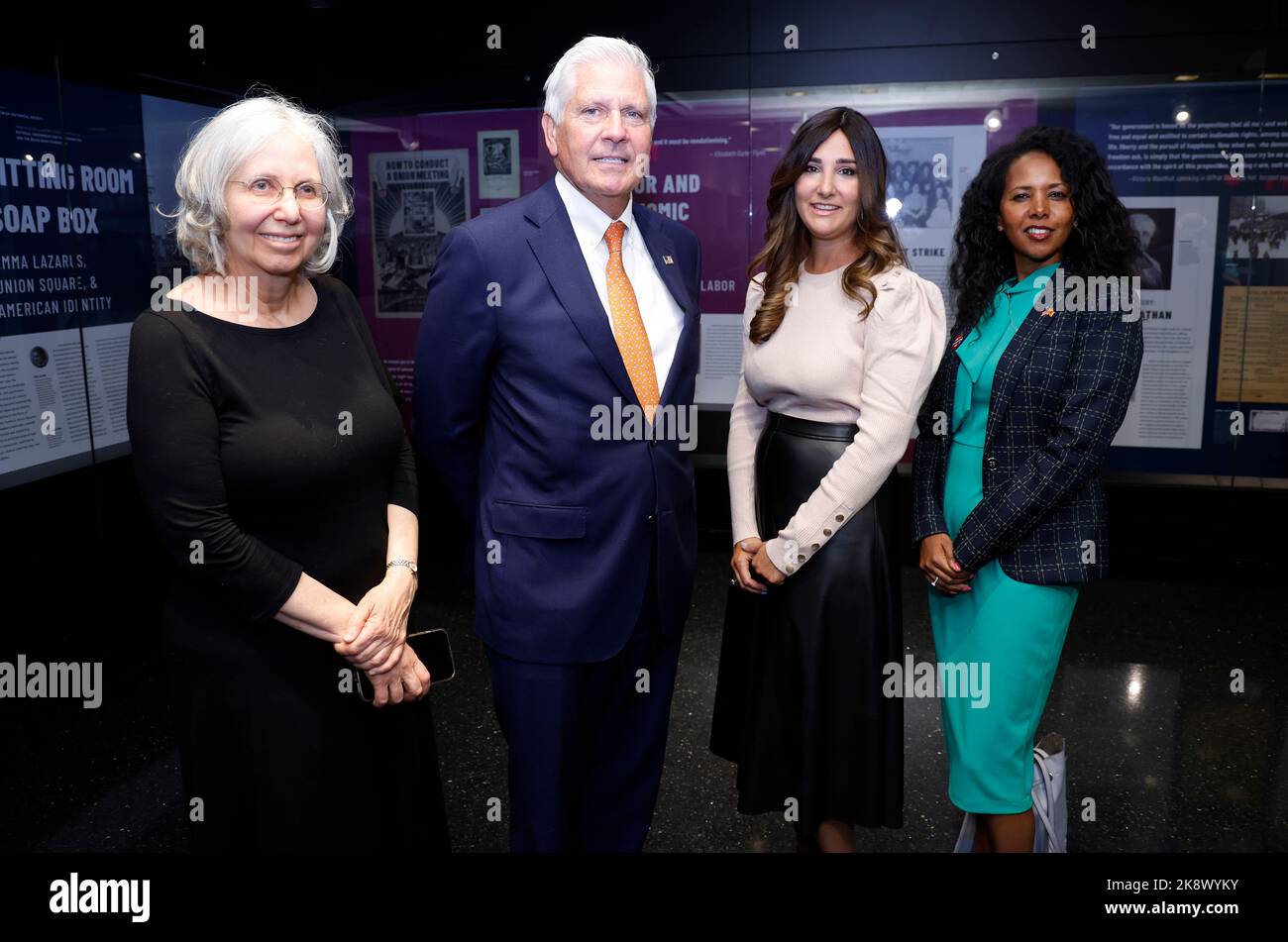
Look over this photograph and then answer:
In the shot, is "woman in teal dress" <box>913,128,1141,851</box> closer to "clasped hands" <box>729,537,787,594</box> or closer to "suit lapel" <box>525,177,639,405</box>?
"clasped hands" <box>729,537,787,594</box>

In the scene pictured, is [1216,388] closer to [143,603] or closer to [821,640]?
[821,640]

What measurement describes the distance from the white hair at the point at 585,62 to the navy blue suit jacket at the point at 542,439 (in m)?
0.18

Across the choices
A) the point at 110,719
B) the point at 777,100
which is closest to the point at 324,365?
the point at 110,719

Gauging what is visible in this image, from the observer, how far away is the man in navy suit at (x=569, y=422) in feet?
6.65

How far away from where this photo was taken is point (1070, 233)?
90.4 inches

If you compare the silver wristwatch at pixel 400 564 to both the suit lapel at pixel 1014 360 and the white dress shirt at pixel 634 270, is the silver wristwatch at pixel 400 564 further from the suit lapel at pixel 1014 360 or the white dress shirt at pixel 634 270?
the suit lapel at pixel 1014 360

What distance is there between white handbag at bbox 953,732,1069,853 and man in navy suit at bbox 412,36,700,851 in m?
0.92

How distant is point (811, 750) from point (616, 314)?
1083 mm

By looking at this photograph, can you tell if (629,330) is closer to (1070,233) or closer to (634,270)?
(634,270)

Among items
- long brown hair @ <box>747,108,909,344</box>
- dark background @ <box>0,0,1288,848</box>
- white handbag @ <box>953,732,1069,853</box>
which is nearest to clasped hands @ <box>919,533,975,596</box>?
white handbag @ <box>953,732,1069,853</box>

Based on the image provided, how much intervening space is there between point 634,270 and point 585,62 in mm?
429

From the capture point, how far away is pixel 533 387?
6.68 ft

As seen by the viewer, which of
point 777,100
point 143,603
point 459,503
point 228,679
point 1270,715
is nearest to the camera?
point 228,679

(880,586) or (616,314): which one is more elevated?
(616,314)
